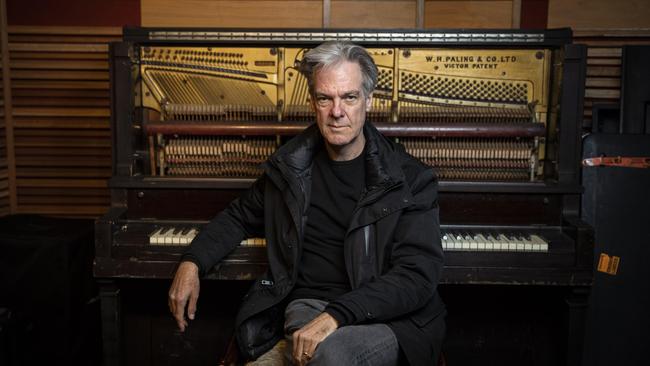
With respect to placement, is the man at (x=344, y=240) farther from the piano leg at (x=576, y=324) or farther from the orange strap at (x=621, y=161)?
the orange strap at (x=621, y=161)

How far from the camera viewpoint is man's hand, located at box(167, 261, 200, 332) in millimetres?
2072

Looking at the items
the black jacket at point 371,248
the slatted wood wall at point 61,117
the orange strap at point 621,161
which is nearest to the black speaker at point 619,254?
the orange strap at point 621,161

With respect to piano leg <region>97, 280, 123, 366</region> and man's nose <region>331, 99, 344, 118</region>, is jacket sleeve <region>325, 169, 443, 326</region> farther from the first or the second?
piano leg <region>97, 280, 123, 366</region>

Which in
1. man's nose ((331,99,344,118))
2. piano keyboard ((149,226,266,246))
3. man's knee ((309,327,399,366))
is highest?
man's nose ((331,99,344,118))

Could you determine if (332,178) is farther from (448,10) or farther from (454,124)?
(448,10)

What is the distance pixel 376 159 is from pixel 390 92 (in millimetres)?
727

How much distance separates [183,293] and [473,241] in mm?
1180

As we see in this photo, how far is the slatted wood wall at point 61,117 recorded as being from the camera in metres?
3.81

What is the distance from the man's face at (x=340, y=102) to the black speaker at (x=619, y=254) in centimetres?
159

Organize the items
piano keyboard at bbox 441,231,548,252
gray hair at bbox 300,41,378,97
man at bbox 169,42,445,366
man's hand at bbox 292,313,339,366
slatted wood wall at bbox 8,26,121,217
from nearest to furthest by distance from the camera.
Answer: man's hand at bbox 292,313,339,366, man at bbox 169,42,445,366, gray hair at bbox 300,41,378,97, piano keyboard at bbox 441,231,548,252, slatted wood wall at bbox 8,26,121,217

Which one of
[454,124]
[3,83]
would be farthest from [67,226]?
[454,124]

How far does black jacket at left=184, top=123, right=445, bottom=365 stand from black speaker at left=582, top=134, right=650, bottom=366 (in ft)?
4.47

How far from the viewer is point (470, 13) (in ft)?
12.1

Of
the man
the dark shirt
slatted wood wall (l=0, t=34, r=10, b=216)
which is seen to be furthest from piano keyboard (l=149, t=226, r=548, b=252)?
slatted wood wall (l=0, t=34, r=10, b=216)
